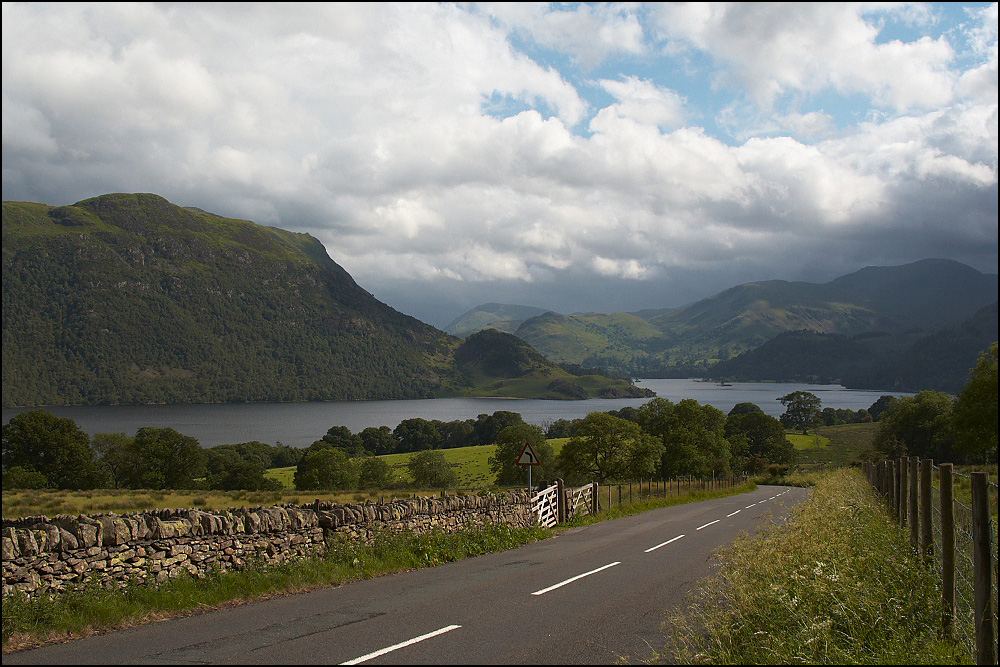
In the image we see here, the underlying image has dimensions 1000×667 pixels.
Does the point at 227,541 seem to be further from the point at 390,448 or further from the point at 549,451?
the point at 390,448

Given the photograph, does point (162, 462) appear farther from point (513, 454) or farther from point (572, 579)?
point (572, 579)

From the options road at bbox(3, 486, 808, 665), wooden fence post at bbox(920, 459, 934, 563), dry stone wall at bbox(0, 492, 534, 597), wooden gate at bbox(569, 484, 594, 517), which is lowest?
wooden gate at bbox(569, 484, 594, 517)

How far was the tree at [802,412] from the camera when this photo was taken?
162 meters

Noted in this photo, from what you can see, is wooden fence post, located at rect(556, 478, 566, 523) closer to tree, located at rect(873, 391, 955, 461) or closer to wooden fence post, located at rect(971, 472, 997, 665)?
wooden fence post, located at rect(971, 472, 997, 665)

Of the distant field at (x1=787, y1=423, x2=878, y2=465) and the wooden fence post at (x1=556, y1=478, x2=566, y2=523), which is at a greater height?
the wooden fence post at (x1=556, y1=478, x2=566, y2=523)

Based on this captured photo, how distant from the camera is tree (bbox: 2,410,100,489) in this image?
285ft

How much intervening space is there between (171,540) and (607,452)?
2362 inches

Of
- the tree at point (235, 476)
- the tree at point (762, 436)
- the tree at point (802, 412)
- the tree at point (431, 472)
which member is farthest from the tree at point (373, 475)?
the tree at point (802, 412)

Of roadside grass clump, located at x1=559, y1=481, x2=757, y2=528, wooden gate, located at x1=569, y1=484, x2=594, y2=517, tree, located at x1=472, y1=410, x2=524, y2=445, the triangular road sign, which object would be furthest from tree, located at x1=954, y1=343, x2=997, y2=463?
tree, located at x1=472, y1=410, x2=524, y2=445

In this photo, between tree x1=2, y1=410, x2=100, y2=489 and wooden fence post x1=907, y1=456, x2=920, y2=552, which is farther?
tree x1=2, y1=410, x2=100, y2=489

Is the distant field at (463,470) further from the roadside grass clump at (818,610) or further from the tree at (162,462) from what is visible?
the roadside grass clump at (818,610)

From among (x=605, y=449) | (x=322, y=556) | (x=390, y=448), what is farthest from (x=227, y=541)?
(x=390, y=448)

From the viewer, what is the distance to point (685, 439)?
79375 millimetres

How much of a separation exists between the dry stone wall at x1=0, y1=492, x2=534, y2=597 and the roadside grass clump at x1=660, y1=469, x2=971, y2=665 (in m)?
6.72
